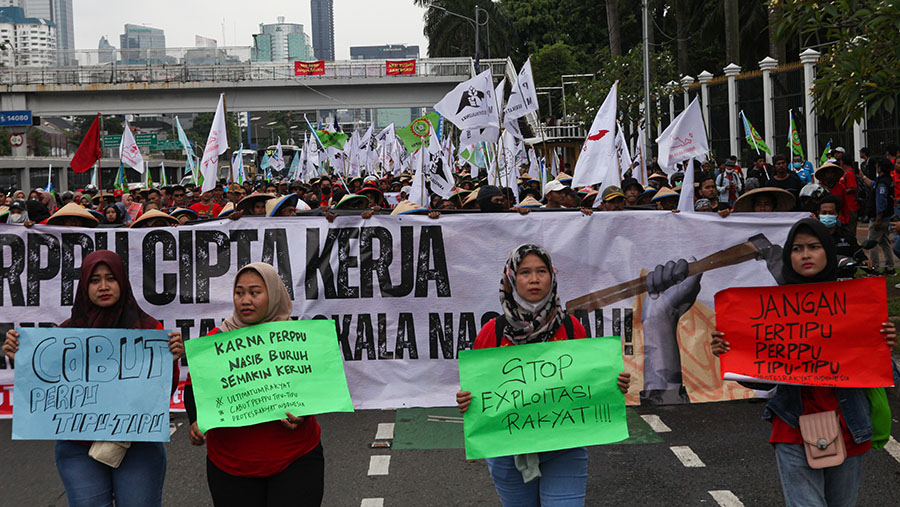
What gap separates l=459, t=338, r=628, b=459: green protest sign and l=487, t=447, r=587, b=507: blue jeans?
9 centimetres

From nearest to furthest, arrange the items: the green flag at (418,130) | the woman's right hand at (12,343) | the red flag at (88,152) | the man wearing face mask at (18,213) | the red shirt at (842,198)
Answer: the woman's right hand at (12,343)
the man wearing face mask at (18,213)
the red shirt at (842,198)
the red flag at (88,152)
the green flag at (418,130)

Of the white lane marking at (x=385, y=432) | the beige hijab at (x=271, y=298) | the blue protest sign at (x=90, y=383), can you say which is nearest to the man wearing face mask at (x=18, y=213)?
the white lane marking at (x=385, y=432)

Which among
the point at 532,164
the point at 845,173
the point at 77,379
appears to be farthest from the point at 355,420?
the point at 532,164

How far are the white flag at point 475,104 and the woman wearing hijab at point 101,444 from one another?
935 centimetres

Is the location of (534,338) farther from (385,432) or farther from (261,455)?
(385,432)

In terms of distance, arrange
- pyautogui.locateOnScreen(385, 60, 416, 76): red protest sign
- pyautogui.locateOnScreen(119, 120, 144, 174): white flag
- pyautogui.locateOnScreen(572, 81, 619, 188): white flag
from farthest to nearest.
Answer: pyautogui.locateOnScreen(385, 60, 416, 76): red protest sign < pyautogui.locateOnScreen(119, 120, 144, 174): white flag < pyautogui.locateOnScreen(572, 81, 619, 188): white flag

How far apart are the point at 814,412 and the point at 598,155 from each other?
7.49 metres

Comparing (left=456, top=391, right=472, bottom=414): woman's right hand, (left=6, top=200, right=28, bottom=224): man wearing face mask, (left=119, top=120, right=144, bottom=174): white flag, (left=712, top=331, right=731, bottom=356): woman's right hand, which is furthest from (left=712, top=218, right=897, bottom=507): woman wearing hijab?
(left=119, top=120, right=144, bottom=174): white flag

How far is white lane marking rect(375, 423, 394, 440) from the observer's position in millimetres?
7302

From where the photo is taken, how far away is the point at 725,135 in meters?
32.7

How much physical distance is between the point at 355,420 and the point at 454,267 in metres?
2.13

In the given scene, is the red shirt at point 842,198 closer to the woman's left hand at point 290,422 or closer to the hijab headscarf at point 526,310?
the hijab headscarf at point 526,310

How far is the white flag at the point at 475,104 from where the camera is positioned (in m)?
13.4

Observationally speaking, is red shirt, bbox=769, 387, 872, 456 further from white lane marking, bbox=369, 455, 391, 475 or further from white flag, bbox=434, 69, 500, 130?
white flag, bbox=434, 69, 500, 130
